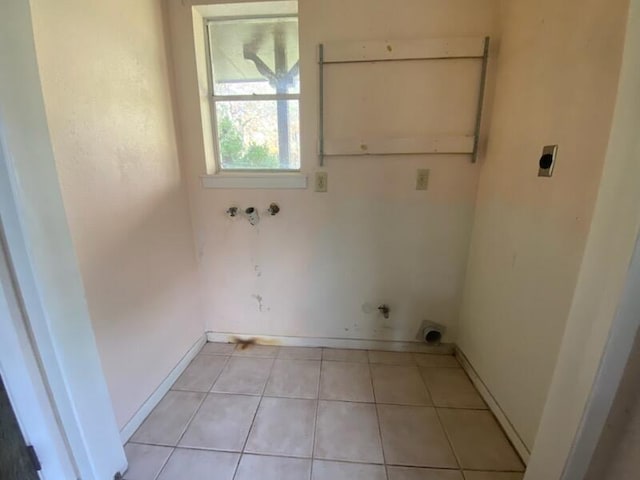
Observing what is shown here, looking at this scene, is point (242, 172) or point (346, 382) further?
point (242, 172)

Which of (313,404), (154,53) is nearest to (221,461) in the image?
(313,404)

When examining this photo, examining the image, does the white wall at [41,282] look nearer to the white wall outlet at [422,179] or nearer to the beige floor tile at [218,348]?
the beige floor tile at [218,348]

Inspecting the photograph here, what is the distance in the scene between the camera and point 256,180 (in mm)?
1778

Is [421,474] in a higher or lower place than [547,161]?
lower

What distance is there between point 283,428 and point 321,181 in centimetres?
133

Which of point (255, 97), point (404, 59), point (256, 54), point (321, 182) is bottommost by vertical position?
point (321, 182)

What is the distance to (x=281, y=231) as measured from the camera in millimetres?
1856

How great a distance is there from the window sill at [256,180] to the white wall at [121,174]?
193 mm

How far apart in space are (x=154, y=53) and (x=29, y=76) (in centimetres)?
86

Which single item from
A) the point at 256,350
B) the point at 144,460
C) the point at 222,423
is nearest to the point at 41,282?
the point at 144,460

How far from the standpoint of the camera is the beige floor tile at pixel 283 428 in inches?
50.9

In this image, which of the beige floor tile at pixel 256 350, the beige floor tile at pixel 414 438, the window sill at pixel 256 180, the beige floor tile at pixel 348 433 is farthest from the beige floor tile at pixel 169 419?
the window sill at pixel 256 180

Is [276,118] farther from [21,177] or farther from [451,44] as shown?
[21,177]

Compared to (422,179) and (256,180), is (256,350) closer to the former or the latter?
(256,180)
